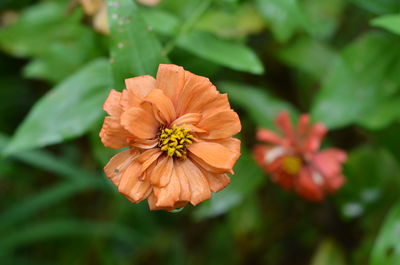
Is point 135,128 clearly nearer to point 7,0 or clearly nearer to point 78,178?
point 78,178

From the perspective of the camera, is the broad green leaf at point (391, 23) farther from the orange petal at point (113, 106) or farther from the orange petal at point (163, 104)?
the orange petal at point (113, 106)

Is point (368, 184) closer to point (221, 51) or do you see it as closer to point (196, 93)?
point (221, 51)

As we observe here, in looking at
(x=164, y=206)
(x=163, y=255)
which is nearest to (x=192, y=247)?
(x=163, y=255)

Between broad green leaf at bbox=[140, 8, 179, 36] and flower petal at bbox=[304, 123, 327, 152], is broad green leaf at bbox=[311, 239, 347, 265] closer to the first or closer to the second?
flower petal at bbox=[304, 123, 327, 152]

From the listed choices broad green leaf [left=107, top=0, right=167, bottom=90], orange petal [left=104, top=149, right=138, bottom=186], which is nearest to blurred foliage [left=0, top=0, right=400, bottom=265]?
broad green leaf [left=107, top=0, right=167, bottom=90]

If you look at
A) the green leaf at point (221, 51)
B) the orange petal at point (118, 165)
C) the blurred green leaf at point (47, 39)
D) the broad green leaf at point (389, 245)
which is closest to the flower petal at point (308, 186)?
the broad green leaf at point (389, 245)

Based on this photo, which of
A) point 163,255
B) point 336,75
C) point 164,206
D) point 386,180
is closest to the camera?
point 164,206
